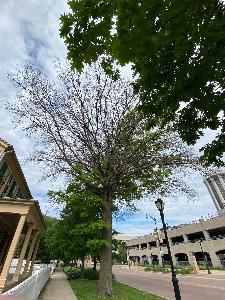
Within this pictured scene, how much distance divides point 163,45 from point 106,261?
13.2 meters

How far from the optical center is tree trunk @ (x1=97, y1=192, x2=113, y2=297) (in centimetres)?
1401

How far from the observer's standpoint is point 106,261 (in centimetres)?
1491

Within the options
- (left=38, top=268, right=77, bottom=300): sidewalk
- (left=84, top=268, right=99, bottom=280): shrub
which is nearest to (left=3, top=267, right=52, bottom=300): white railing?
(left=38, top=268, right=77, bottom=300): sidewalk

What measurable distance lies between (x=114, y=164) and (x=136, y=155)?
4.78 ft

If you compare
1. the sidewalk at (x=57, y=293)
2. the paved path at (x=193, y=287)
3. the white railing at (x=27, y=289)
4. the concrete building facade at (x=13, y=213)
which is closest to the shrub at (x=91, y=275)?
the paved path at (x=193, y=287)

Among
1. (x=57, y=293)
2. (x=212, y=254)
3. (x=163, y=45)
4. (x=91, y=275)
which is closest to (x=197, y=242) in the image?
(x=212, y=254)

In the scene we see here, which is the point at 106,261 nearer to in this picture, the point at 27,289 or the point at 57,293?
the point at 57,293

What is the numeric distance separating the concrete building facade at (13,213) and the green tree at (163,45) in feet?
30.7

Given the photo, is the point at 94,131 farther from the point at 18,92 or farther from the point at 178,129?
the point at 178,129

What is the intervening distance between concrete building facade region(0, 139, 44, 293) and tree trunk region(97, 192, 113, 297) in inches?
154

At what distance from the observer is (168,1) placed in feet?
11.9

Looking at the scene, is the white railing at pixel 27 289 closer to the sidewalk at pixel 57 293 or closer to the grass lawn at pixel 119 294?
the sidewalk at pixel 57 293

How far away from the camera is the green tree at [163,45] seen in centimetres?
387

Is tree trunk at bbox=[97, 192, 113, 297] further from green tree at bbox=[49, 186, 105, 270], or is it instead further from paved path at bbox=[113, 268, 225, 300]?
paved path at bbox=[113, 268, 225, 300]
